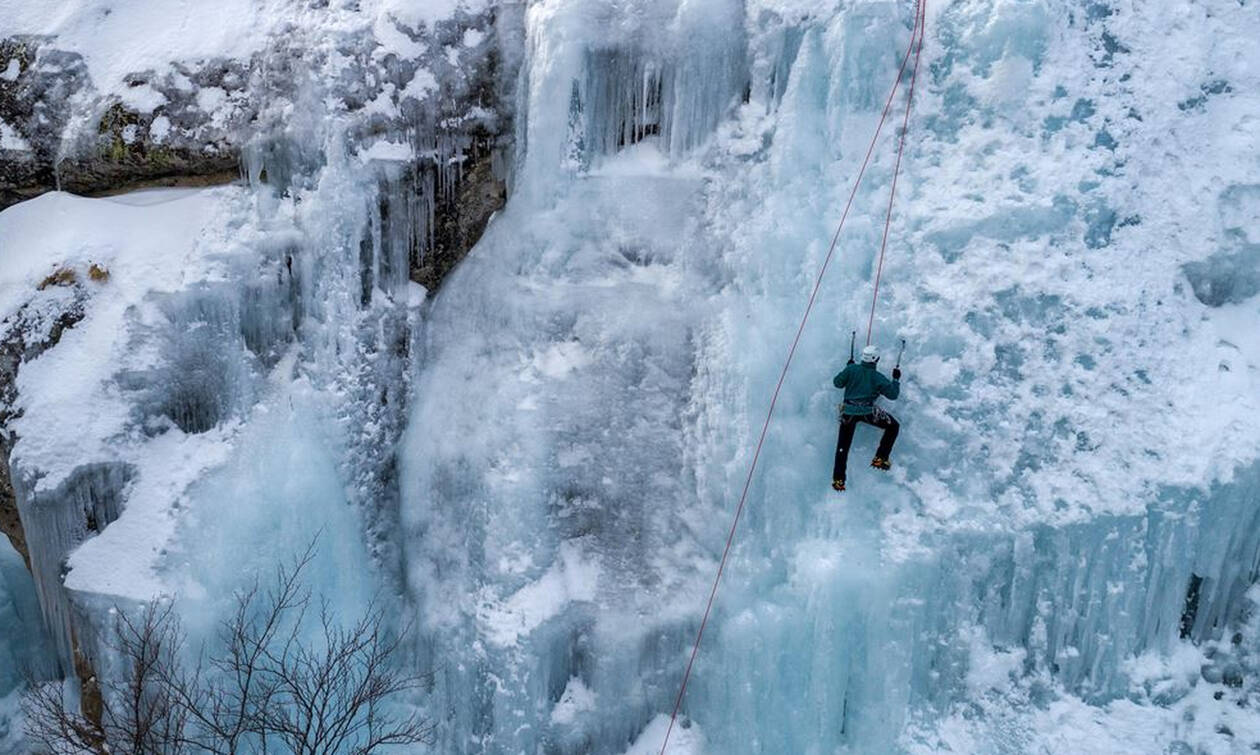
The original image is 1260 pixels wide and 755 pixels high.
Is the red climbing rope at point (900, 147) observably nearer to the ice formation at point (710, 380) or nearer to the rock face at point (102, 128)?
the ice formation at point (710, 380)

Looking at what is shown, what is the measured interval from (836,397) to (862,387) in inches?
17.5

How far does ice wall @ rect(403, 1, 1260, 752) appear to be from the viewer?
5.82m

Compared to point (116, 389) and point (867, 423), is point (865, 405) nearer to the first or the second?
point (867, 423)

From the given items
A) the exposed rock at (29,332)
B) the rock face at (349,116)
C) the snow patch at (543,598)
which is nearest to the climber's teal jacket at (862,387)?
the snow patch at (543,598)

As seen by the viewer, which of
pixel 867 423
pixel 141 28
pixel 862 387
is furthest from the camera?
pixel 141 28

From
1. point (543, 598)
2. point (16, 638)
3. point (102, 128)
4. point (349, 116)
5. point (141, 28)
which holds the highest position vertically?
point (141, 28)

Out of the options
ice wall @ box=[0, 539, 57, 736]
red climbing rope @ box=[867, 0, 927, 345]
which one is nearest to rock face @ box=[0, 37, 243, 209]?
ice wall @ box=[0, 539, 57, 736]

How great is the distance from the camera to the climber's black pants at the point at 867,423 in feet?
19.0

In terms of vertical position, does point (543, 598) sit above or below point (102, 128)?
below

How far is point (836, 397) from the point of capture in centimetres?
615

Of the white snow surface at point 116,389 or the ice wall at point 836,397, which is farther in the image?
the white snow surface at point 116,389

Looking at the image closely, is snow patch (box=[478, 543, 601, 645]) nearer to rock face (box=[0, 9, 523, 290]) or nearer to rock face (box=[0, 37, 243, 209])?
rock face (box=[0, 9, 523, 290])

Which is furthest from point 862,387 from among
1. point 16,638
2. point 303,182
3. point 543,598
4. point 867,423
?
point 16,638

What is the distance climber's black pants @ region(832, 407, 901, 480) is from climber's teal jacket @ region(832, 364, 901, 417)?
5 cm
